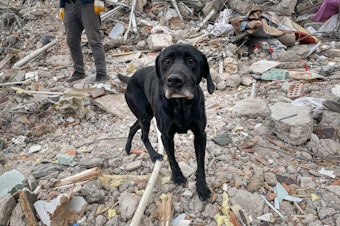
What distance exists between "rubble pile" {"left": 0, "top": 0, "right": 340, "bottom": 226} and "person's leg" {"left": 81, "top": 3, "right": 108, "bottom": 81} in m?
0.29

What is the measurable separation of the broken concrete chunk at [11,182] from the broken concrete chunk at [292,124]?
2.92 m

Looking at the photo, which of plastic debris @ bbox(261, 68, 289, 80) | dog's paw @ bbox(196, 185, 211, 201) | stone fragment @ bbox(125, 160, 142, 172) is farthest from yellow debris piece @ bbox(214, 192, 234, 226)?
plastic debris @ bbox(261, 68, 289, 80)

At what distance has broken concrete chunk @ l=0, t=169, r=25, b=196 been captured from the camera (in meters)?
2.82

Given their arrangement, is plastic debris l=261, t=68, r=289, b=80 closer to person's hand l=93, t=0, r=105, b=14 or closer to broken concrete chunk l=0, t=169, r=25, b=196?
person's hand l=93, t=0, r=105, b=14

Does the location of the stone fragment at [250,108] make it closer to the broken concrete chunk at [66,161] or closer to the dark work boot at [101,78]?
the broken concrete chunk at [66,161]

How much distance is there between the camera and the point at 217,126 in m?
4.20

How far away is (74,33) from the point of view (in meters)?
5.69

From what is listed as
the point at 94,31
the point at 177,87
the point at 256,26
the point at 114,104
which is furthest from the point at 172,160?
the point at 256,26

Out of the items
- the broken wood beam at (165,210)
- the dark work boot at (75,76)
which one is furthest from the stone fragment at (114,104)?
the broken wood beam at (165,210)

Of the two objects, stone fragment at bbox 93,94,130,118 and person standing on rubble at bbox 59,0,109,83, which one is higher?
A: person standing on rubble at bbox 59,0,109,83

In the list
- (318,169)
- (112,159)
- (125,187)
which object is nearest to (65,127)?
(112,159)

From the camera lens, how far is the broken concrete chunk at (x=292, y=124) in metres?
3.58

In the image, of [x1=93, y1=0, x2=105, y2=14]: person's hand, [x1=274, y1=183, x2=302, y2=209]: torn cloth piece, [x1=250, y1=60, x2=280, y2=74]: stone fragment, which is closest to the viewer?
[x1=274, y1=183, x2=302, y2=209]: torn cloth piece

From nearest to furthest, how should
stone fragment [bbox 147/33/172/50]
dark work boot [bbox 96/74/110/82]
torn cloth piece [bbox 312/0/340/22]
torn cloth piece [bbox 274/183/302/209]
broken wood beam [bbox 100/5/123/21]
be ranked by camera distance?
1. torn cloth piece [bbox 274/183/302/209]
2. dark work boot [bbox 96/74/110/82]
3. stone fragment [bbox 147/33/172/50]
4. torn cloth piece [bbox 312/0/340/22]
5. broken wood beam [bbox 100/5/123/21]
